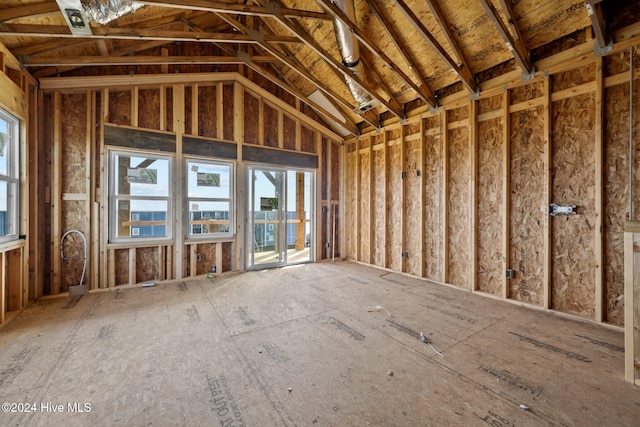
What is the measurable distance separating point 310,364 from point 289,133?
482cm

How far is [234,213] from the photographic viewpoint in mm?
5172

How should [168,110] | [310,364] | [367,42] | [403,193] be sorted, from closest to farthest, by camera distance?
[310,364], [367,42], [168,110], [403,193]

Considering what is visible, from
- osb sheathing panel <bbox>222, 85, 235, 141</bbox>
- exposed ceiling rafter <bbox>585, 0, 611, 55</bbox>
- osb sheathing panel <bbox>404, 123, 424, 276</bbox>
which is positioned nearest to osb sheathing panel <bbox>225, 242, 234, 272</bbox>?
osb sheathing panel <bbox>222, 85, 235, 141</bbox>

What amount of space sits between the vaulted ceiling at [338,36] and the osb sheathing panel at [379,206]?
3.09 feet

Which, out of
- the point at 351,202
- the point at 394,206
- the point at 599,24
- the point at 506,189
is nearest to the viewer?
the point at 599,24

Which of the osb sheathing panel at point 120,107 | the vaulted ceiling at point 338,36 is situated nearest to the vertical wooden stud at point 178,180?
the vaulted ceiling at point 338,36

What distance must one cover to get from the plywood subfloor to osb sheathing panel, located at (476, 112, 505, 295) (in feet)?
1.53

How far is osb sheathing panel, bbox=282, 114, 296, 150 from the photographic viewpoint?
5.73 m

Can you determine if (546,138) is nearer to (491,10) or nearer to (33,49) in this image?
(491,10)

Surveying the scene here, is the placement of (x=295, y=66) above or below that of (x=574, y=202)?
above

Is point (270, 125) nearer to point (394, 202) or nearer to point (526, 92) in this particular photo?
point (394, 202)

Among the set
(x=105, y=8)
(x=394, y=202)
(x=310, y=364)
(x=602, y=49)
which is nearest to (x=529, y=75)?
(x=602, y=49)

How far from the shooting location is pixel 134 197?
4.32 meters

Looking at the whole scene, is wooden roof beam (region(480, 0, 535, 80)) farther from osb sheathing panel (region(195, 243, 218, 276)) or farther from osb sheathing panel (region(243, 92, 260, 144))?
osb sheathing panel (region(195, 243, 218, 276))
